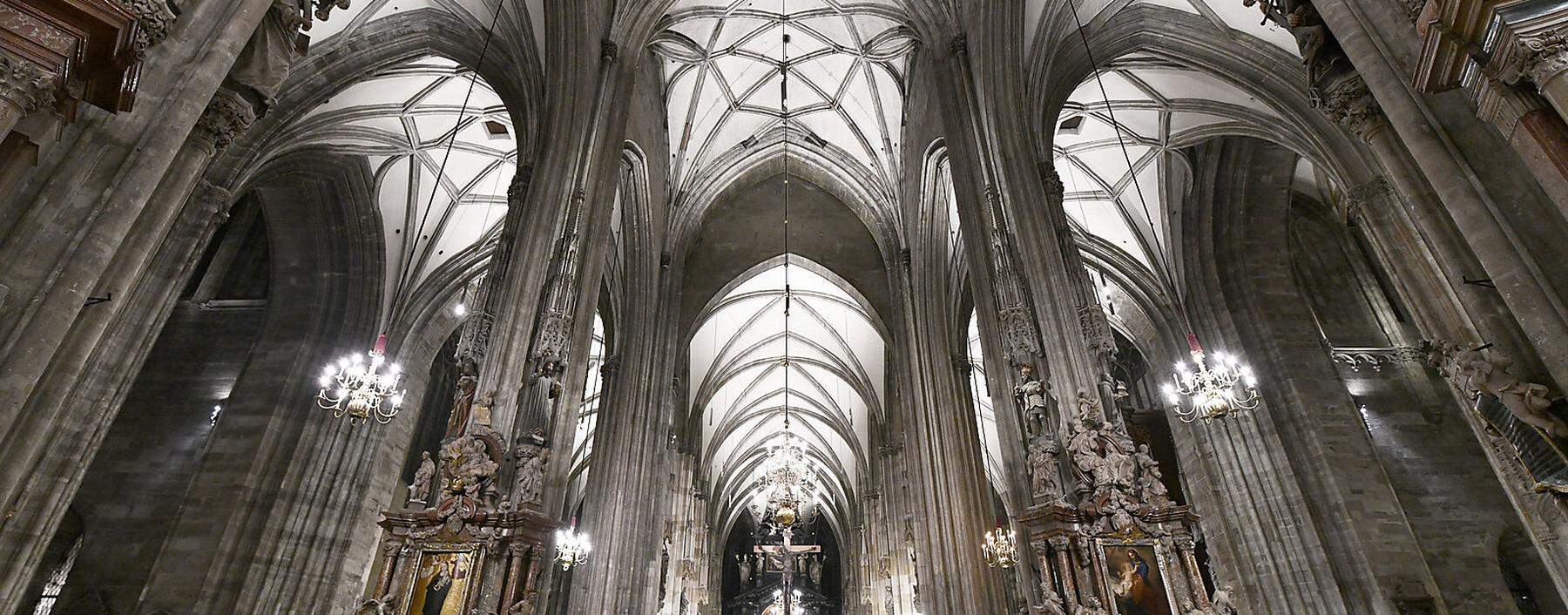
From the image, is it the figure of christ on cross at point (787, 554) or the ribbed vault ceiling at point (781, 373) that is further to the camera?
the figure of christ on cross at point (787, 554)

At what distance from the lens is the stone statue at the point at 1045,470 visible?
7728 mm

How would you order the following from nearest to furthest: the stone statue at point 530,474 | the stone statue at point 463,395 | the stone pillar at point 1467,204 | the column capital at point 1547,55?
1. the column capital at point 1547,55
2. the stone pillar at point 1467,204
3. the stone statue at point 530,474
4. the stone statue at point 463,395

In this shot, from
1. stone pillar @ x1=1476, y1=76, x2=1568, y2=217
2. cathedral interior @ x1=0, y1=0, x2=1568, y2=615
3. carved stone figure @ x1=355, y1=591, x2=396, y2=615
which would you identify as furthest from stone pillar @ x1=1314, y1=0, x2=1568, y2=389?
carved stone figure @ x1=355, y1=591, x2=396, y2=615

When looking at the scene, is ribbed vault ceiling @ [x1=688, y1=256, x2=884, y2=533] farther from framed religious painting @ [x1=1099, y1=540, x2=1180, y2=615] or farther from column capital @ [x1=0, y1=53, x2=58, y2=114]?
column capital @ [x1=0, y1=53, x2=58, y2=114]

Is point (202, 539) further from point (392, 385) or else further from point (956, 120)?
point (956, 120)

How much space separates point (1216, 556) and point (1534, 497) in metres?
7.41

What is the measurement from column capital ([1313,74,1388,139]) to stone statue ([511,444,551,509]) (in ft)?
25.6

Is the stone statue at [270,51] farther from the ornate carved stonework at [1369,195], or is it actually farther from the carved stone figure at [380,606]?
the ornate carved stonework at [1369,195]

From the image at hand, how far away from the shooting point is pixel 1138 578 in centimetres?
708

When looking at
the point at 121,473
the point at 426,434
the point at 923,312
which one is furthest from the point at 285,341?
the point at 923,312

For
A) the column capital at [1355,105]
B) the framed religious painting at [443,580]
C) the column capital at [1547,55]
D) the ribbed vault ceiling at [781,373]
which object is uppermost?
the ribbed vault ceiling at [781,373]

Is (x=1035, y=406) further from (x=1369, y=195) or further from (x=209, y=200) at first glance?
(x=209, y=200)

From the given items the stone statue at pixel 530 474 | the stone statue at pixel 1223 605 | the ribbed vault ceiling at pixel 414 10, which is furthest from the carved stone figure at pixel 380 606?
the ribbed vault ceiling at pixel 414 10

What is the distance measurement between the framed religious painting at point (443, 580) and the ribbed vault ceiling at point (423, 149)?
25.8 ft
